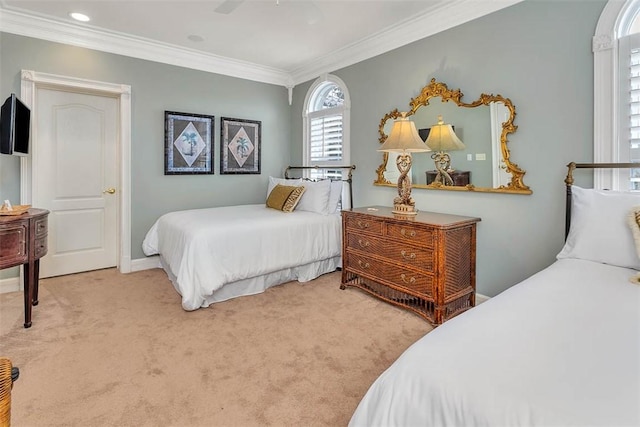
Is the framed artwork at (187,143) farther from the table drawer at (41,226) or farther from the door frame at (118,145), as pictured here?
the table drawer at (41,226)

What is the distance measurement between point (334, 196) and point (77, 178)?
9.59 ft

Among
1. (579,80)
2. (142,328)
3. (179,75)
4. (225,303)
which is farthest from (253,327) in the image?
(179,75)

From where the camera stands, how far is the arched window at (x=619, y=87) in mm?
2215

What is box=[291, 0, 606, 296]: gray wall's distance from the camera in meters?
2.43

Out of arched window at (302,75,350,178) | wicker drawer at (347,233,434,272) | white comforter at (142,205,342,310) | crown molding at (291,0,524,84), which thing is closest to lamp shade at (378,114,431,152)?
wicker drawer at (347,233,434,272)

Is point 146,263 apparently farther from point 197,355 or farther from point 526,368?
point 526,368

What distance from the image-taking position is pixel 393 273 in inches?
117

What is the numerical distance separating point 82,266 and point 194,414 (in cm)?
322

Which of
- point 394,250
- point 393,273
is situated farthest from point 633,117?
point 393,273

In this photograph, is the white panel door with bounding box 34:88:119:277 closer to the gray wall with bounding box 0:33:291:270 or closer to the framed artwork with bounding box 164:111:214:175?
the gray wall with bounding box 0:33:291:270

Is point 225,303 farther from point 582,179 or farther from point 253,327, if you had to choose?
point 582,179

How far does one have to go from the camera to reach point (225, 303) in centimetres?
314

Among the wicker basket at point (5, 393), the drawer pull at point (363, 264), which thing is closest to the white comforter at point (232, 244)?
the drawer pull at point (363, 264)

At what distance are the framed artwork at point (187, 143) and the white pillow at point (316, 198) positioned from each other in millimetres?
1449
